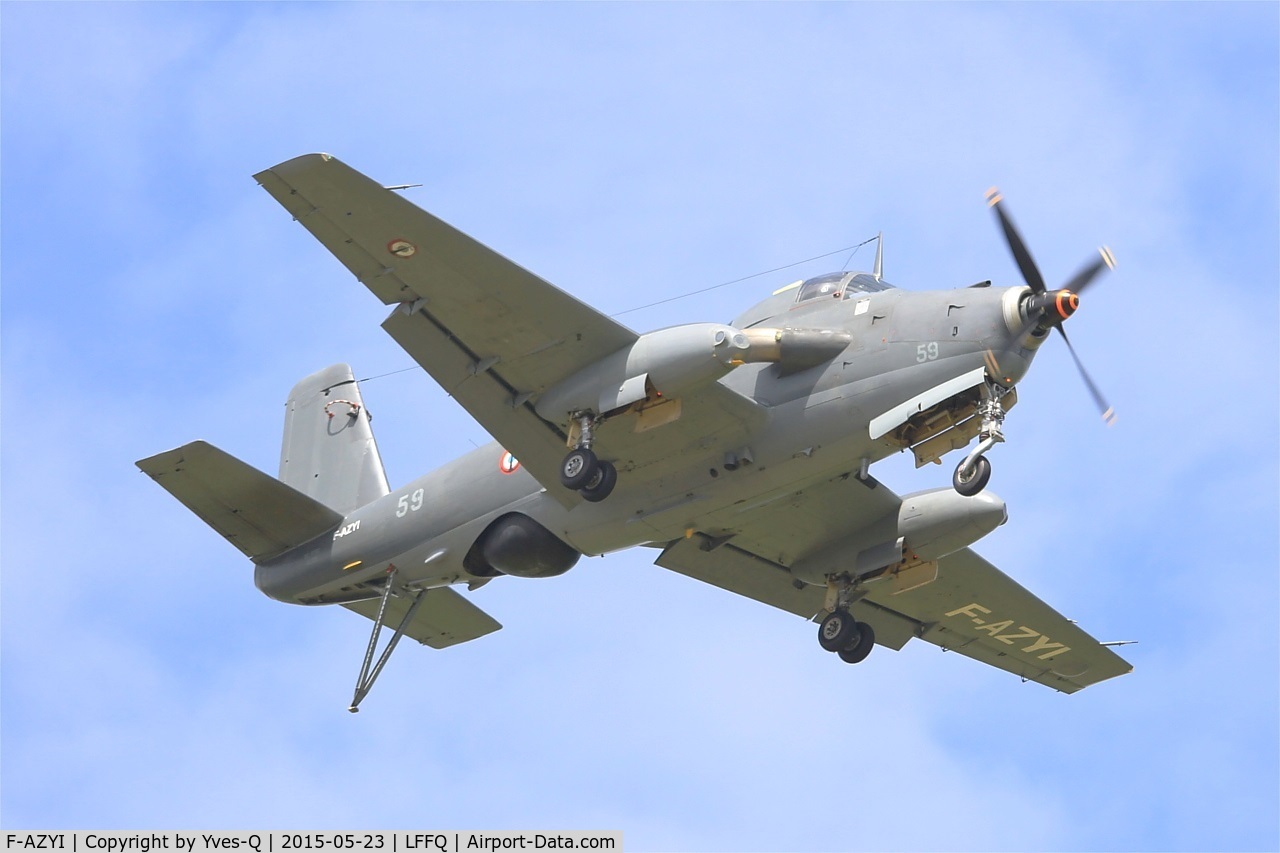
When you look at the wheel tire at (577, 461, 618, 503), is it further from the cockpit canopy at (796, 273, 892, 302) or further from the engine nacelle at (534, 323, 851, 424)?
the cockpit canopy at (796, 273, 892, 302)

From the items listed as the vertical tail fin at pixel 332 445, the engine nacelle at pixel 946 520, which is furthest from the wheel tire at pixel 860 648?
the vertical tail fin at pixel 332 445

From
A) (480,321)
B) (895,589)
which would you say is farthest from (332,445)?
(895,589)

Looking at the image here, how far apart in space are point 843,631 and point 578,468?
6817 mm

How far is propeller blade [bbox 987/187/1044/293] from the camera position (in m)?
28.4

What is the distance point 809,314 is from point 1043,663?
11095 millimetres

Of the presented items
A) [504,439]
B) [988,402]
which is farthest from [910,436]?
[504,439]

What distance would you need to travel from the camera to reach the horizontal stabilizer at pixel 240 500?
104 ft

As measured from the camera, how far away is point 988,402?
2822 centimetres

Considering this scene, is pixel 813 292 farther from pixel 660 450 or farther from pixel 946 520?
pixel 946 520

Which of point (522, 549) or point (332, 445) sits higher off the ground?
point (332, 445)

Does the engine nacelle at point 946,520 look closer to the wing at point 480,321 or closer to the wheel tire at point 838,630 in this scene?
the wheel tire at point 838,630

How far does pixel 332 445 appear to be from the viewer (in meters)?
36.8

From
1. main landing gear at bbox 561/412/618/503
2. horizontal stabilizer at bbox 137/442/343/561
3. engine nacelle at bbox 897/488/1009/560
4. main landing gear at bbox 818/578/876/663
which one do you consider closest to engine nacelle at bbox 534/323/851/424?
main landing gear at bbox 561/412/618/503

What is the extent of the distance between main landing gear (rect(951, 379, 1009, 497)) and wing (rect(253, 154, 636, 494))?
18.0ft
